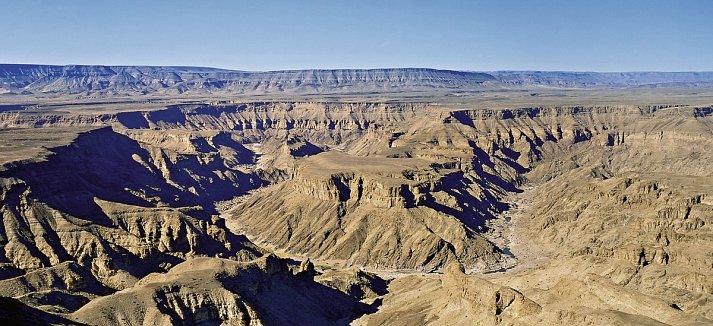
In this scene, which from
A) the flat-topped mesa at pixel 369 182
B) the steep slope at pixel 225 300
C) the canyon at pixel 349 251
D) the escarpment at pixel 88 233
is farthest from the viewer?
the flat-topped mesa at pixel 369 182

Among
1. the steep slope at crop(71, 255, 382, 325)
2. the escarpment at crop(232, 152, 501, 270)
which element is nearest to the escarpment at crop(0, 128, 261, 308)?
the steep slope at crop(71, 255, 382, 325)

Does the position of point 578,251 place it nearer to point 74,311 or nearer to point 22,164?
point 74,311

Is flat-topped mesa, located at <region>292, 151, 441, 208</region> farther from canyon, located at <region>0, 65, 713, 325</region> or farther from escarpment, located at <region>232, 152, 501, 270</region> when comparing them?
canyon, located at <region>0, 65, 713, 325</region>

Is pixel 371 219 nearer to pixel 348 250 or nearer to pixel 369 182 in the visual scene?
pixel 369 182

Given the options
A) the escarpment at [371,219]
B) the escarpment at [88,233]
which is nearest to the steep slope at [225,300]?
the escarpment at [88,233]

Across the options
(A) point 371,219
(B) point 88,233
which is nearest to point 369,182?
(A) point 371,219

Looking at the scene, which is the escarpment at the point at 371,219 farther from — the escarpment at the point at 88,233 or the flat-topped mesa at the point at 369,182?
the escarpment at the point at 88,233

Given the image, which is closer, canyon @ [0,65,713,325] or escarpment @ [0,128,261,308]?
canyon @ [0,65,713,325]

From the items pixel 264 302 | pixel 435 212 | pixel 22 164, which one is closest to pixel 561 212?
pixel 435 212
